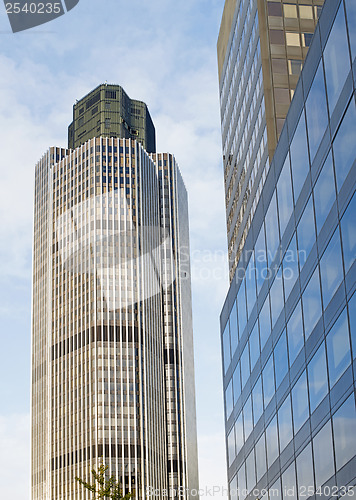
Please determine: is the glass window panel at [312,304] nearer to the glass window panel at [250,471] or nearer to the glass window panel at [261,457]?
the glass window panel at [261,457]

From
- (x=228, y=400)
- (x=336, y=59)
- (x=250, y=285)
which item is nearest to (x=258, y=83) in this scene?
(x=250, y=285)

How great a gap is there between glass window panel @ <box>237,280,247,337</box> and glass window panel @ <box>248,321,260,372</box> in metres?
2.47

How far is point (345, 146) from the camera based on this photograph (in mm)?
29938

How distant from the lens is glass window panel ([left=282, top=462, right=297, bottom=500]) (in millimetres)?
37656

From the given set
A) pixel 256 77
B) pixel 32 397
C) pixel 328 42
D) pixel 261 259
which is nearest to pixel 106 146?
pixel 32 397

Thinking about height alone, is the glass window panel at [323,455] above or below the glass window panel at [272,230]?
below

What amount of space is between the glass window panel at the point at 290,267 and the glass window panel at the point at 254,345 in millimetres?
8068

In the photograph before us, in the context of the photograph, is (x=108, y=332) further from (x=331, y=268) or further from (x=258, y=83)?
(x=331, y=268)

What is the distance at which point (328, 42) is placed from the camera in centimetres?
3219

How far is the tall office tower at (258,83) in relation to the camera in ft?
178

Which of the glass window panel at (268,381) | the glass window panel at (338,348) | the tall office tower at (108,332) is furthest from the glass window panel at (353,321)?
the tall office tower at (108,332)

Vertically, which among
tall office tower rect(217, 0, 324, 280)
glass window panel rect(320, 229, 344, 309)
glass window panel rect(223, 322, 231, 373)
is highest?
tall office tower rect(217, 0, 324, 280)

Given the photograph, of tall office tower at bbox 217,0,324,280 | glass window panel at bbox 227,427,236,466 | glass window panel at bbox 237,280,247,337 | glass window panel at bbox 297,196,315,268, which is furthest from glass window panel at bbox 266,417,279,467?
tall office tower at bbox 217,0,324,280

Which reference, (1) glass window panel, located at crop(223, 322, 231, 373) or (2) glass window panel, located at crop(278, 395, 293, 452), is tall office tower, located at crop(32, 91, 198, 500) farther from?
(2) glass window panel, located at crop(278, 395, 293, 452)
